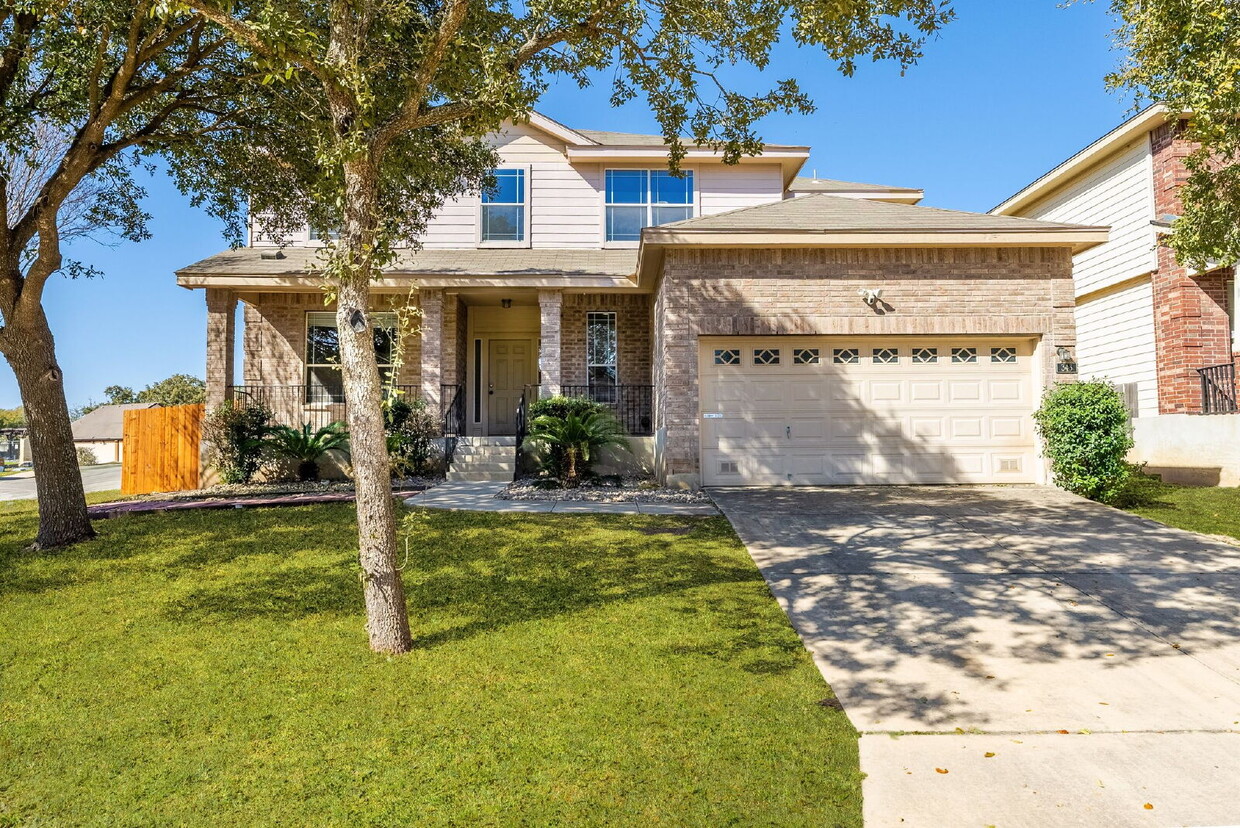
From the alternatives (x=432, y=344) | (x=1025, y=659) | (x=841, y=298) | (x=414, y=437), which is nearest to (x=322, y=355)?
(x=432, y=344)

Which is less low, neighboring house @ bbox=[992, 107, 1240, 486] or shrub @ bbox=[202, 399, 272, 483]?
neighboring house @ bbox=[992, 107, 1240, 486]

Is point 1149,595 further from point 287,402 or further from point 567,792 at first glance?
point 287,402

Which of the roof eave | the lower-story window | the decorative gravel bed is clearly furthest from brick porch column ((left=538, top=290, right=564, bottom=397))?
the roof eave

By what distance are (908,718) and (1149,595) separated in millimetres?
3243

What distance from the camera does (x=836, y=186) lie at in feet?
62.7

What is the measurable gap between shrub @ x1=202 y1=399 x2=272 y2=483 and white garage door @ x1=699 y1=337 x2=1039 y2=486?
25.6 ft

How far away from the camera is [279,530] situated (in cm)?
791

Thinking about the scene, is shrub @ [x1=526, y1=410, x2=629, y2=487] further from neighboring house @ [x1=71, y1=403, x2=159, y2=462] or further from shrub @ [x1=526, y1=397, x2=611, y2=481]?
Result: neighboring house @ [x1=71, y1=403, x2=159, y2=462]

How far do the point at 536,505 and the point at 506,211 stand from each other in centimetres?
834

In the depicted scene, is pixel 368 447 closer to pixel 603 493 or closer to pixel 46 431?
pixel 46 431

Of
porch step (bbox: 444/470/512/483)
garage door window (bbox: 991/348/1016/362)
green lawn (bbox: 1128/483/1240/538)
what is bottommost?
green lawn (bbox: 1128/483/1240/538)

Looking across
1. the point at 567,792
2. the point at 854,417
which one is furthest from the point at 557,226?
the point at 567,792

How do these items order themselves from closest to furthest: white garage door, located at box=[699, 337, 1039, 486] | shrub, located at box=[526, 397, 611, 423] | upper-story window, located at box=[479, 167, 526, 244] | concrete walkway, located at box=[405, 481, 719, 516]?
concrete walkway, located at box=[405, 481, 719, 516] → white garage door, located at box=[699, 337, 1039, 486] → shrub, located at box=[526, 397, 611, 423] → upper-story window, located at box=[479, 167, 526, 244]

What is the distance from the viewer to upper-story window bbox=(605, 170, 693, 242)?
15391mm
